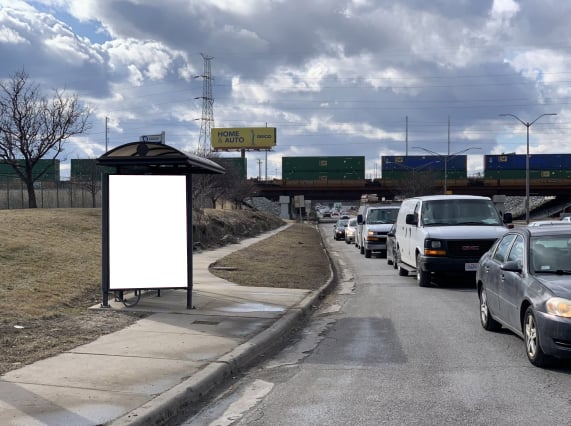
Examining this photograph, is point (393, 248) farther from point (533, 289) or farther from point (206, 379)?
point (206, 379)

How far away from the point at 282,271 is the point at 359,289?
116 inches

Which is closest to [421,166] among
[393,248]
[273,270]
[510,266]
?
[393,248]

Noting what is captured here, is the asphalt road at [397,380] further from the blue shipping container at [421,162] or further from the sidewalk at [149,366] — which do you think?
the blue shipping container at [421,162]

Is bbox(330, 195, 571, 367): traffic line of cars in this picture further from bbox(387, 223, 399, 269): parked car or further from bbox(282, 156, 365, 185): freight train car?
bbox(282, 156, 365, 185): freight train car

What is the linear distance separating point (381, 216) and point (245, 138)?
88334 mm

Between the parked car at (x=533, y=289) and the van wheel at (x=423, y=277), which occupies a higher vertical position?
the parked car at (x=533, y=289)

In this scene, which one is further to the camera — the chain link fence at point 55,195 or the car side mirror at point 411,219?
the chain link fence at point 55,195

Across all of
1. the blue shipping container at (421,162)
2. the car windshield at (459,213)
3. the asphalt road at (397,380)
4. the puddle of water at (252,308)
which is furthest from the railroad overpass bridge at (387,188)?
the asphalt road at (397,380)

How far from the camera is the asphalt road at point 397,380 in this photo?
552 cm

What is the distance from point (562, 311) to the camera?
21.4 feet

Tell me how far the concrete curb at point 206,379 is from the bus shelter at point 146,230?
6.84ft

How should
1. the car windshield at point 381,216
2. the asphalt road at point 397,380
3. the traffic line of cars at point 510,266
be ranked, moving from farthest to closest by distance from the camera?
the car windshield at point 381,216 → the traffic line of cars at point 510,266 → the asphalt road at point 397,380

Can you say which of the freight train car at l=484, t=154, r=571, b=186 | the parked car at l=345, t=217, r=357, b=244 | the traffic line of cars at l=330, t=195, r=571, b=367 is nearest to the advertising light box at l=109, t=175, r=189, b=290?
the traffic line of cars at l=330, t=195, r=571, b=367

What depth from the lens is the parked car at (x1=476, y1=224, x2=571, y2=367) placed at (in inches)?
259
